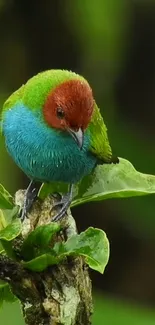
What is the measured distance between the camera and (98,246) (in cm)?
274

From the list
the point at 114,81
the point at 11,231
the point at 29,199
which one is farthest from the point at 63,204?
the point at 114,81

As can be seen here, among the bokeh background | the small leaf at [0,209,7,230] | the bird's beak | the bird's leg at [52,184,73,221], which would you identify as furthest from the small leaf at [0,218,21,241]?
the bokeh background

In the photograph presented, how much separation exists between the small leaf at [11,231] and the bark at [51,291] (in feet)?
0.33

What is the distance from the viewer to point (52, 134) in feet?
11.7

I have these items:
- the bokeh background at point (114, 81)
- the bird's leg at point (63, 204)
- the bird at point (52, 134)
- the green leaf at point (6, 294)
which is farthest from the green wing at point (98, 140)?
the bokeh background at point (114, 81)

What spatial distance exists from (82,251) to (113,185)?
502mm

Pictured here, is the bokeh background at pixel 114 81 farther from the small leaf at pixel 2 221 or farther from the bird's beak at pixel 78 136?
the small leaf at pixel 2 221

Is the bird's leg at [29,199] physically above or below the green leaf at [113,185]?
below

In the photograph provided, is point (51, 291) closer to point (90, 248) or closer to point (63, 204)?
point (90, 248)

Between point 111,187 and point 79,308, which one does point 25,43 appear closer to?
point 111,187

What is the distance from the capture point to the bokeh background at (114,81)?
555cm

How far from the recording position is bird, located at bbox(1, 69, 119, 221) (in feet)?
11.1

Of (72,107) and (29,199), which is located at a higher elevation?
(72,107)

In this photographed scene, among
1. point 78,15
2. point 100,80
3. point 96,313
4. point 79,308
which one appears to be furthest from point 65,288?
point 100,80
